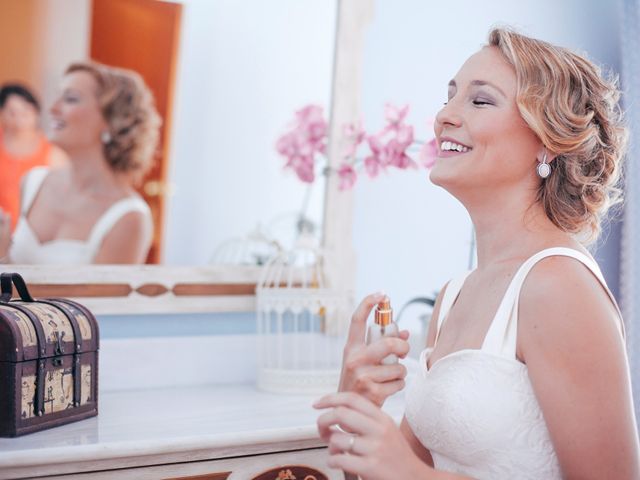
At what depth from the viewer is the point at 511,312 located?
3.97 feet

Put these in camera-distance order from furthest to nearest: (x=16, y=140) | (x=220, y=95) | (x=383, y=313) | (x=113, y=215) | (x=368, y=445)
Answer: (x=220, y=95)
(x=113, y=215)
(x=16, y=140)
(x=383, y=313)
(x=368, y=445)

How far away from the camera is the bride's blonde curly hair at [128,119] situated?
1.91 meters

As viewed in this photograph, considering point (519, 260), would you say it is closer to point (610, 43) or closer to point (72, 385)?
point (72, 385)

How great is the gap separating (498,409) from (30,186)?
1254 millimetres

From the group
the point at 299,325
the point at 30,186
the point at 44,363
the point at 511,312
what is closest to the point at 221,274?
the point at 299,325

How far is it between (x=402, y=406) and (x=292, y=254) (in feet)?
1.82

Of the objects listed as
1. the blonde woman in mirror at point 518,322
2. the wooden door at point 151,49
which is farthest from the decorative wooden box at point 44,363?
the blonde woman in mirror at point 518,322

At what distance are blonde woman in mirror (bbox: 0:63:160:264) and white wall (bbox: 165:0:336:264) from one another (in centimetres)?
9

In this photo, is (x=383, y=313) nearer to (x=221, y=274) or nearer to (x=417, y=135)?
(x=221, y=274)

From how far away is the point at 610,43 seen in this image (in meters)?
2.61

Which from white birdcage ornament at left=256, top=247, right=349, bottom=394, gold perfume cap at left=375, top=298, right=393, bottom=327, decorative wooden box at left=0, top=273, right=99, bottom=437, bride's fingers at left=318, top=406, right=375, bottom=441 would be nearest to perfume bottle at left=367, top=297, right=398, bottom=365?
gold perfume cap at left=375, top=298, right=393, bottom=327

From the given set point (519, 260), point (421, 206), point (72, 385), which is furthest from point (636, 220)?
point (72, 385)

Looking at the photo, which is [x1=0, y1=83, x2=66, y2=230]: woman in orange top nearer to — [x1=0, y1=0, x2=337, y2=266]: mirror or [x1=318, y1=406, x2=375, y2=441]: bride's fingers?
[x1=0, y1=0, x2=337, y2=266]: mirror

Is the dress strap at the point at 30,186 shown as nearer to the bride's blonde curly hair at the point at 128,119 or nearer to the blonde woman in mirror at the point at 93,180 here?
the blonde woman in mirror at the point at 93,180
